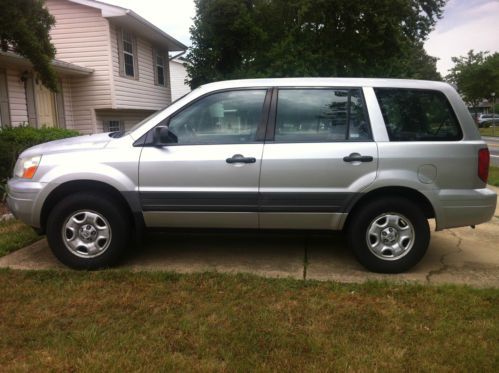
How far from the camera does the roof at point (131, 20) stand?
14.1 metres

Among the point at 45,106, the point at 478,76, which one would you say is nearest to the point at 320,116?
the point at 45,106

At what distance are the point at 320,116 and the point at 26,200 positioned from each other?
2.82 metres

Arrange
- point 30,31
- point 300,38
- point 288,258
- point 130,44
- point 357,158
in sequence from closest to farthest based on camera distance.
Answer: point 357,158, point 288,258, point 30,31, point 130,44, point 300,38

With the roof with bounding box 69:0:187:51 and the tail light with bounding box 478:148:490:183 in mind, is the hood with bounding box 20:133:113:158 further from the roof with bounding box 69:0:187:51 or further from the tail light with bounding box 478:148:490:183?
the roof with bounding box 69:0:187:51

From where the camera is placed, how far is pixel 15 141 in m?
8.90

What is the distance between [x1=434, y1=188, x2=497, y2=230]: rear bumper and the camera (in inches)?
168

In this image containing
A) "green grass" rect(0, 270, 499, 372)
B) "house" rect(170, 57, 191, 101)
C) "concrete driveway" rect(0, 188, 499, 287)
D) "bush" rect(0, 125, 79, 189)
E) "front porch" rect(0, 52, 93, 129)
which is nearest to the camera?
"green grass" rect(0, 270, 499, 372)

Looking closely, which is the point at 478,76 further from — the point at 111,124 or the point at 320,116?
the point at 320,116

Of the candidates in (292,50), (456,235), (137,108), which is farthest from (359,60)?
(456,235)

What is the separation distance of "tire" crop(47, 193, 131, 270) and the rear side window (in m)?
2.62

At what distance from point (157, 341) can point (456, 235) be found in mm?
4181

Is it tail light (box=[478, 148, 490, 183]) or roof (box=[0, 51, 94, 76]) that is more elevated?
roof (box=[0, 51, 94, 76])

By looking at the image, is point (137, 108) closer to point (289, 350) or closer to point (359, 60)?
point (359, 60)

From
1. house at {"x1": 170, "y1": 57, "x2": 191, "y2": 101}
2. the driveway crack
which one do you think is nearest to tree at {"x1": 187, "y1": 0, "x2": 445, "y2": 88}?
house at {"x1": 170, "y1": 57, "x2": 191, "y2": 101}
